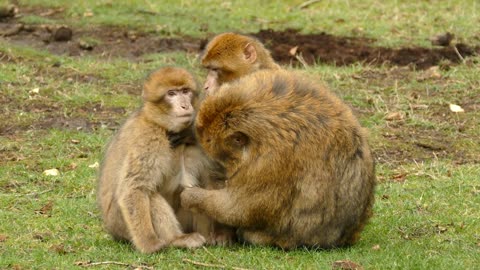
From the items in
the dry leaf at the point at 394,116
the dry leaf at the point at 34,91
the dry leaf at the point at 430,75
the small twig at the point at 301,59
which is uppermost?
the dry leaf at the point at 394,116

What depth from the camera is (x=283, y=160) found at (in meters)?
6.69

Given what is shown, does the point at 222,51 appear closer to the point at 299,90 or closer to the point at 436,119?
the point at 299,90

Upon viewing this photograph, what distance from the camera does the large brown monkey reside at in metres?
6.87

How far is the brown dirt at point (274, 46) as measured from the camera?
14.5m

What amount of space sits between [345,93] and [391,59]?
6.54 ft

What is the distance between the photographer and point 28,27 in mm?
16516

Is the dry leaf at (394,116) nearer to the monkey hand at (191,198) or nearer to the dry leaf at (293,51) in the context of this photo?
the dry leaf at (293,51)

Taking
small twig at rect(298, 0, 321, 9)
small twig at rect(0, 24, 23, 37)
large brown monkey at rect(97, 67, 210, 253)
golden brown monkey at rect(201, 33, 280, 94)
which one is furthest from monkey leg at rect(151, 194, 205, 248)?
small twig at rect(298, 0, 321, 9)

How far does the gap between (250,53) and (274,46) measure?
20.2 feet

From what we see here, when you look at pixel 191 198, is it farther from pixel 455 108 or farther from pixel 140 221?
pixel 455 108

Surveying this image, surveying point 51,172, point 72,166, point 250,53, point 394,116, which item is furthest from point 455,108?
point 51,172

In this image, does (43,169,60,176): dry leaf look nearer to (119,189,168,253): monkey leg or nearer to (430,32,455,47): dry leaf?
(119,189,168,253): monkey leg

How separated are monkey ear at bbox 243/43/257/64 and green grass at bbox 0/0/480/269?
1.60m

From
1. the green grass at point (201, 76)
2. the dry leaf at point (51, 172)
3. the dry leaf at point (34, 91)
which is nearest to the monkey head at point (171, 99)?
the green grass at point (201, 76)
